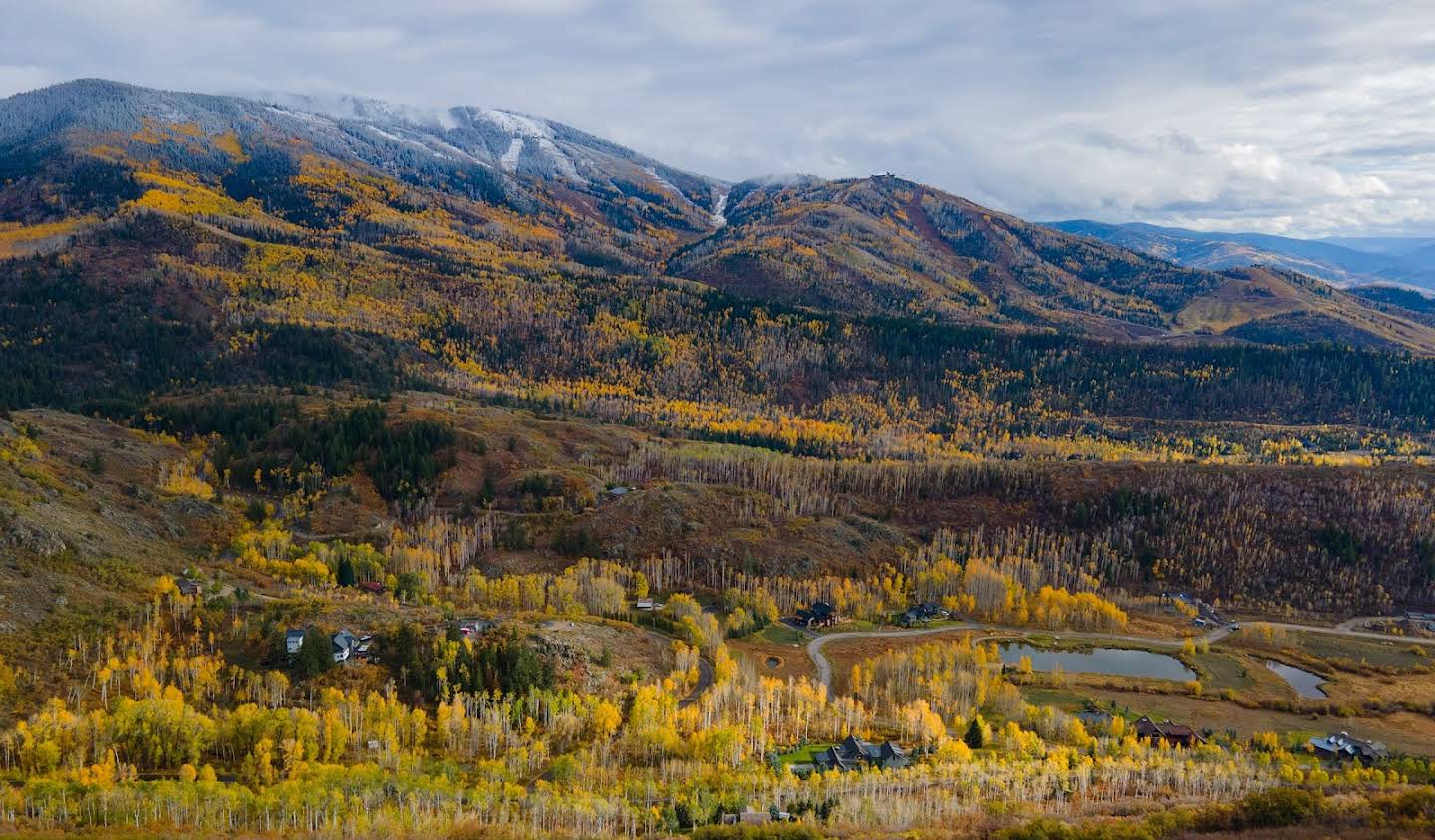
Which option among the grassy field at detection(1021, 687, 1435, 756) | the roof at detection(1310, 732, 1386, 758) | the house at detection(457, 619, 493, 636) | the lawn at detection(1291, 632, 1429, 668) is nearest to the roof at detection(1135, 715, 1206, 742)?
the grassy field at detection(1021, 687, 1435, 756)

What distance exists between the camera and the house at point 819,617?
150775 millimetres

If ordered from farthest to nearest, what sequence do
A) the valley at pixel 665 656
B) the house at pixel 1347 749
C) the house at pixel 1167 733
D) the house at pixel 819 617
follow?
the house at pixel 819 617 → the house at pixel 1167 733 → the house at pixel 1347 749 → the valley at pixel 665 656

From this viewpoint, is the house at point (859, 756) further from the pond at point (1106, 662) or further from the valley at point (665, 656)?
the pond at point (1106, 662)

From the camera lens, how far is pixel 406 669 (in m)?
97.8

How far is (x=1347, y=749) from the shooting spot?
98.9 meters

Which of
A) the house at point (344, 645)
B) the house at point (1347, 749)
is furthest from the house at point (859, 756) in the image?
the house at point (344, 645)

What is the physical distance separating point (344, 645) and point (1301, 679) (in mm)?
137497

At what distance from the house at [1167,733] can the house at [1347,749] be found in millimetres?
12567

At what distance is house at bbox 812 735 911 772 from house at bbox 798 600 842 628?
55.1m

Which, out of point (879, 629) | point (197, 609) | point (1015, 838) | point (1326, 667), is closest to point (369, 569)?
point (197, 609)

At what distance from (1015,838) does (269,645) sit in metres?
81.6

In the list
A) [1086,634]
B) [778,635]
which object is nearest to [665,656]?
[778,635]

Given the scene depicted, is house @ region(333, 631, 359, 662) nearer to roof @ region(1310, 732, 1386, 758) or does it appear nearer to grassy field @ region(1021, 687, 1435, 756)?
grassy field @ region(1021, 687, 1435, 756)

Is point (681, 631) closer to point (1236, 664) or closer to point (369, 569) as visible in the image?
point (369, 569)
